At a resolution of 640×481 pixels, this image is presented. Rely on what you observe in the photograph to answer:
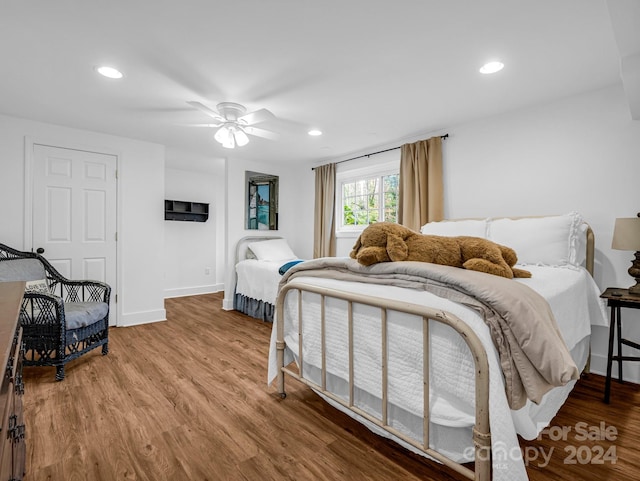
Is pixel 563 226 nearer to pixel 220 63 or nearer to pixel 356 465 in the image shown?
pixel 356 465

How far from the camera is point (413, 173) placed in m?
3.61

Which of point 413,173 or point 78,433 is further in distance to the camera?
point 413,173

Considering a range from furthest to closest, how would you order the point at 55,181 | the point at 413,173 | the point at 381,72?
1. the point at 413,173
2. the point at 55,181
3. the point at 381,72

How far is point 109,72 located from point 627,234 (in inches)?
146

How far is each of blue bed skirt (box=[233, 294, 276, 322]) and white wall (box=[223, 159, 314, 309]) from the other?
0.55 ft

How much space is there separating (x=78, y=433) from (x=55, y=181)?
2.80m

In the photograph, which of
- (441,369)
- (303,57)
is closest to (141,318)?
(303,57)

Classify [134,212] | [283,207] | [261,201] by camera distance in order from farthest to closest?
[283,207] < [261,201] < [134,212]

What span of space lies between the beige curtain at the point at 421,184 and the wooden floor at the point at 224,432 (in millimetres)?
1942

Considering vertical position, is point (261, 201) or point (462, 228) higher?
point (261, 201)

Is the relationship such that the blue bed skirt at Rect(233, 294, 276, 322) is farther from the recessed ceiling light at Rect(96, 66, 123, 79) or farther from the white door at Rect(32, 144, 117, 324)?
the recessed ceiling light at Rect(96, 66, 123, 79)

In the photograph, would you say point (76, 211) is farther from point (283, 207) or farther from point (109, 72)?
point (283, 207)

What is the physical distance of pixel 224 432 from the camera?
5.53 feet

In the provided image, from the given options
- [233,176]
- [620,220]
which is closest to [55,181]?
[233,176]
